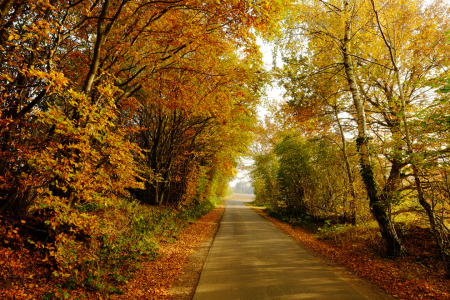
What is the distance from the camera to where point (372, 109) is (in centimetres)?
1034

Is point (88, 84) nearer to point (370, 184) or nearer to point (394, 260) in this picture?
point (370, 184)

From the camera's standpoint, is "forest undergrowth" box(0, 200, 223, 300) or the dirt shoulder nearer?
"forest undergrowth" box(0, 200, 223, 300)

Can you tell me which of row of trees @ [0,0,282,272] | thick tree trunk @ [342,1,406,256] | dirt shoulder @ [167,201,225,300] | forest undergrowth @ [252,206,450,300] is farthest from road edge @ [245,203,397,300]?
row of trees @ [0,0,282,272]

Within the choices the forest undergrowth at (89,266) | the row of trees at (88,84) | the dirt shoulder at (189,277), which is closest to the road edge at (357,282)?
the dirt shoulder at (189,277)

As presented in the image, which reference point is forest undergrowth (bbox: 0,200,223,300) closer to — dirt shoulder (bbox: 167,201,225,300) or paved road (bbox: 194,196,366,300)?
dirt shoulder (bbox: 167,201,225,300)

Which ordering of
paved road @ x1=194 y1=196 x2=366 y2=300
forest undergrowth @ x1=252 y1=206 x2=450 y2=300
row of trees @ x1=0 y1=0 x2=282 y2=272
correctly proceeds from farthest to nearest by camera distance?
forest undergrowth @ x1=252 y1=206 x2=450 y2=300
paved road @ x1=194 y1=196 x2=366 y2=300
row of trees @ x1=0 y1=0 x2=282 y2=272

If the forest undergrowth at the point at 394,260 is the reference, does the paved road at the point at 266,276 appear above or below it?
below

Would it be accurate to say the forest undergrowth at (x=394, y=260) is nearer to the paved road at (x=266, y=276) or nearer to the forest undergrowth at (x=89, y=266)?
the paved road at (x=266, y=276)

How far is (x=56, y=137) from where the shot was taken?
483 centimetres

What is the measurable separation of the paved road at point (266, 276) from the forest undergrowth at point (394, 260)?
97 cm

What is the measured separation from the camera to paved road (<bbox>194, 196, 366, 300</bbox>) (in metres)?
4.30

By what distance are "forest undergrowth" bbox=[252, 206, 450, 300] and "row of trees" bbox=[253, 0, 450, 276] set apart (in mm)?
492

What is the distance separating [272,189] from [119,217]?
15.9 m

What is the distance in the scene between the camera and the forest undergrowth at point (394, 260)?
462 cm
